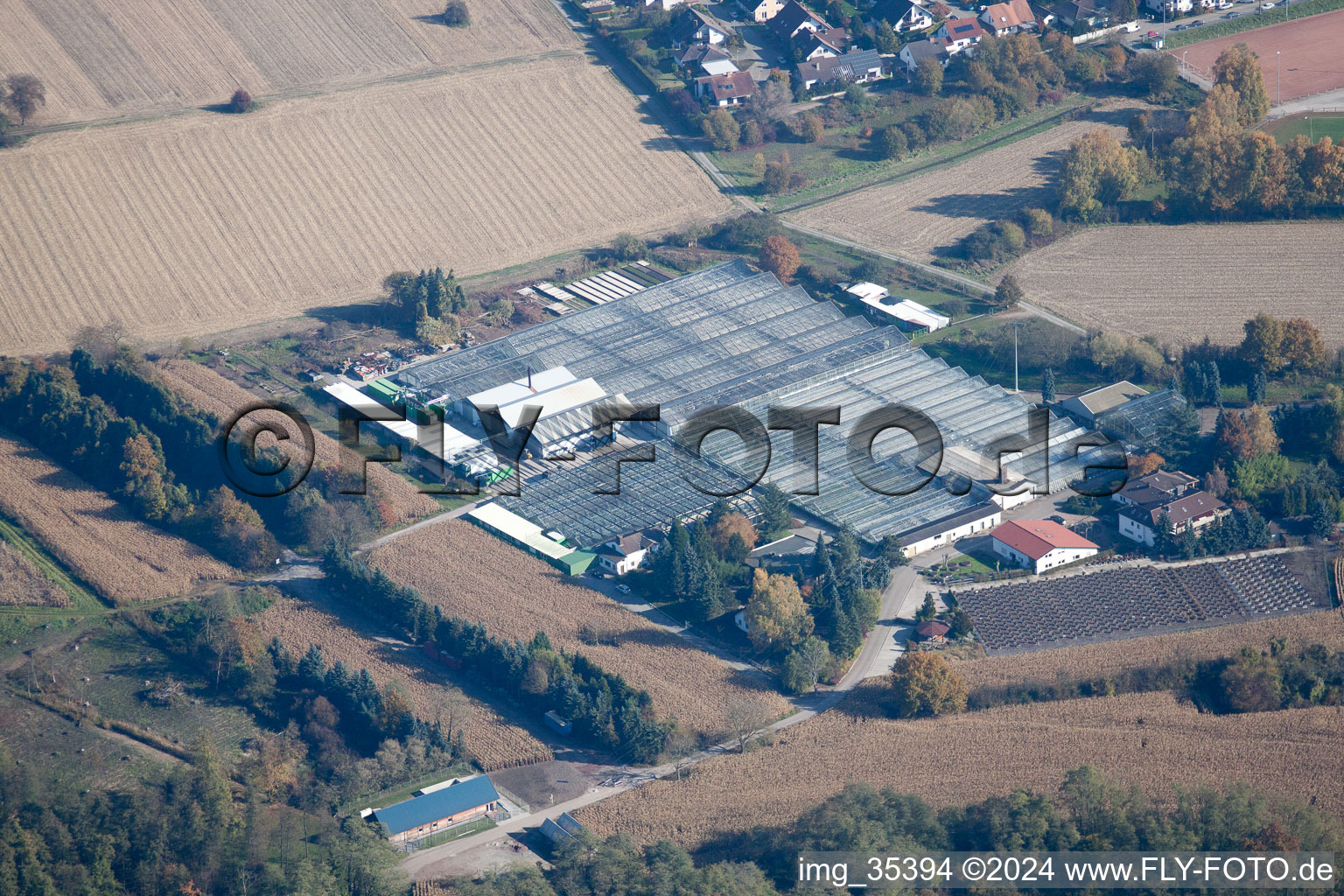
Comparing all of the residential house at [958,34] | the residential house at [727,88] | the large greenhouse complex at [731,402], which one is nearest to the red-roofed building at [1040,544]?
the large greenhouse complex at [731,402]

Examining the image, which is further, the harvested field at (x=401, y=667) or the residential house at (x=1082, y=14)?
the residential house at (x=1082, y=14)

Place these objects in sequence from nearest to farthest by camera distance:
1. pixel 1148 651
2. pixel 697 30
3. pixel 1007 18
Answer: pixel 1148 651
pixel 697 30
pixel 1007 18

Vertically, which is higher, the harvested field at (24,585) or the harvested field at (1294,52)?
the harvested field at (1294,52)

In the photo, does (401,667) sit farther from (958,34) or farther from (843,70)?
(958,34)

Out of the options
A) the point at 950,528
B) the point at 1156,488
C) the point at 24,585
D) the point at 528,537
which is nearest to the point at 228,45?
the point at 24,585

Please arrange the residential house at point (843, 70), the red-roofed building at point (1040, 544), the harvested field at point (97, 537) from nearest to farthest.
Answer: the red-roofed building at point (1040, 544) < the harvested field at point (97, 537) < the residential house at point (843, 70)

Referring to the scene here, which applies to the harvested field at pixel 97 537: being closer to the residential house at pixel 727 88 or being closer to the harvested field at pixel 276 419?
the harvested field at pixel 276 419

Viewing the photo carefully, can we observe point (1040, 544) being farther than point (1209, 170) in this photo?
No

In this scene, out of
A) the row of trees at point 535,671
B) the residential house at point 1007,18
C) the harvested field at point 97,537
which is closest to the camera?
the row of trees at point 535,671

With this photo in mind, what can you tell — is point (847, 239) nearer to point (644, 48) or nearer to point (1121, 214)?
point (1121, 214)
